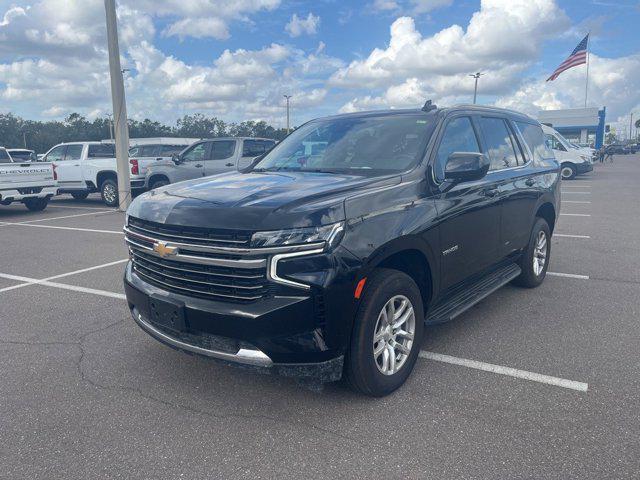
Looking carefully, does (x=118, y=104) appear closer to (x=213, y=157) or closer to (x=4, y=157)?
(x=213, y=157)

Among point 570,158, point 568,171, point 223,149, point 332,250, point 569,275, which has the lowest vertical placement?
point 569,275

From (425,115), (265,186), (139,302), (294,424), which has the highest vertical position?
(425,115)

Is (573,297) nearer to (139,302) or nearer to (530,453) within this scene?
(530,453)

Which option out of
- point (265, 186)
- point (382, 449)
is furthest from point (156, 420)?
point (265, 186)

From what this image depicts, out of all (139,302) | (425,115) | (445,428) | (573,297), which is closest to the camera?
(445,428)

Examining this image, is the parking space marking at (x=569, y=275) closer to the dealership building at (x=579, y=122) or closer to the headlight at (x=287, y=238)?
the headlight at (x=287, y=238)

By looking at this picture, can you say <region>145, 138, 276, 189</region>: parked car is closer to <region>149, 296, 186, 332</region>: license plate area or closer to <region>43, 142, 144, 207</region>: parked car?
<region>43, 142, 144, 207</region>: parked car

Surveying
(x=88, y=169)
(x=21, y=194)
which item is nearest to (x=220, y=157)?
(x=88, y=169)

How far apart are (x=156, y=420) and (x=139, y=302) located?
80 cm

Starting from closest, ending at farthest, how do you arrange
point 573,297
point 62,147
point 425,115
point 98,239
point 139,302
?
point 139,302, point 425,115, point 573,297, point 98,239, point 62,147

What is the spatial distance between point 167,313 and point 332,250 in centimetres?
114

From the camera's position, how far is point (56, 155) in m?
16.4

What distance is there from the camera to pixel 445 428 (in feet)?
9.93

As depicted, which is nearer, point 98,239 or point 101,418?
point 101,418
